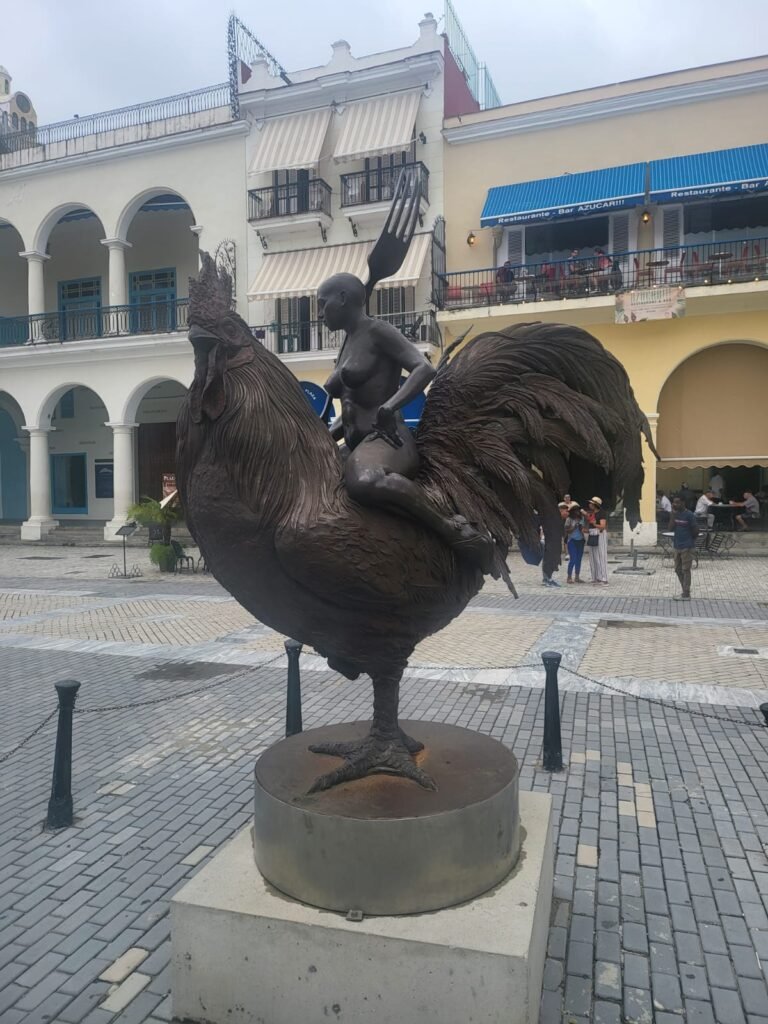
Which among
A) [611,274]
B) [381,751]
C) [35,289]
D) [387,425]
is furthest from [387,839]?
[35,289]

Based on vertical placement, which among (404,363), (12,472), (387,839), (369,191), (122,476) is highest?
(369,191)

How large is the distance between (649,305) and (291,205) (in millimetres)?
11545

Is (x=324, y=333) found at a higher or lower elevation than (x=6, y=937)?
higher

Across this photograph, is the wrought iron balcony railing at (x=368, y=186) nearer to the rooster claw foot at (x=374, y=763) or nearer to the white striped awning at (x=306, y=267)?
the white striped awning at (x=306, y=267)

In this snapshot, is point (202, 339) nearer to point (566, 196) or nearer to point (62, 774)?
point (62, 774)

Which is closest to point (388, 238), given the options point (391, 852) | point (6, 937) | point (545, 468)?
point (545, 468)

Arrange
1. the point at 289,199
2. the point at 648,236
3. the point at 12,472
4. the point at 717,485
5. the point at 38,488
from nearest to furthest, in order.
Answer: the point at 648,236 → the point at 289,199 → the point at 717,485 → the point at 38,488 → the point at 12,472

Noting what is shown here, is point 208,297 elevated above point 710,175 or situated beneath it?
situated beneath

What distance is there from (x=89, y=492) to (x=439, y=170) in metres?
18.3

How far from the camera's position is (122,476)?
2408 centimetres

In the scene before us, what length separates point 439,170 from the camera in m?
21.4

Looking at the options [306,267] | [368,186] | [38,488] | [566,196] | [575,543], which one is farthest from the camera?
[38,488]

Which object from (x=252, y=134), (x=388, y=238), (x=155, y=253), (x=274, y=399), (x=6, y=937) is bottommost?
(x=6, y=937)

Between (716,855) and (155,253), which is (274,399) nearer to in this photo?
(716,855)
